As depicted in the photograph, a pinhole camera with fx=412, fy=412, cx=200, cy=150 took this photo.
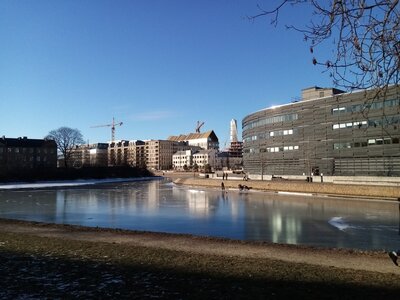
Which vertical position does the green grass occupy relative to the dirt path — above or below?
above

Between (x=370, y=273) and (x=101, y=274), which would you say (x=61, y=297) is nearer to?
(x=101, y=274)

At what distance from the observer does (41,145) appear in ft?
482

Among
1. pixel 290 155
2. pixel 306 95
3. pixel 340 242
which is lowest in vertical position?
pixel 340 242

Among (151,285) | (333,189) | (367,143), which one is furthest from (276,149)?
(151,285)

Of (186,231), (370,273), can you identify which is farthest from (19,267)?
(186,231)

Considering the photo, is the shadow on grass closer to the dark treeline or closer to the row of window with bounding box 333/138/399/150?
the row of window with bounding box 333/138/399/150

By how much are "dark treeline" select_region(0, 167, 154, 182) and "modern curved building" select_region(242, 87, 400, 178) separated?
4687cm

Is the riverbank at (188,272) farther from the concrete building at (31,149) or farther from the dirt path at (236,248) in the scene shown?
the concrete building at (31,149)

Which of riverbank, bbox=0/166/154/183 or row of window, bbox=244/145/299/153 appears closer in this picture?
row of window, bbox=244/145/299/153

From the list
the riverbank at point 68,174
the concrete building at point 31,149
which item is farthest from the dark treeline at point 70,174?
the concrete building at point 31,149

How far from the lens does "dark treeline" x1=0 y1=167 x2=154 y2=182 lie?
101938mm

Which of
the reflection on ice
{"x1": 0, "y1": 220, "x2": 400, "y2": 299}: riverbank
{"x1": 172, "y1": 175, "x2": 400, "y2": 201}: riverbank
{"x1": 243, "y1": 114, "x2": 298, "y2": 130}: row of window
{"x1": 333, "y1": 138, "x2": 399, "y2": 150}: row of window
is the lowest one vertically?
the reflection on ice

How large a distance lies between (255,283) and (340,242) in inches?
446

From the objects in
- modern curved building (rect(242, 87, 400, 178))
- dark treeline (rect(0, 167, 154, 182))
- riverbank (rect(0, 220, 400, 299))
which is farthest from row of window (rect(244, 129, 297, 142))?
riverbank (rect(0, 220, 400, 299))
